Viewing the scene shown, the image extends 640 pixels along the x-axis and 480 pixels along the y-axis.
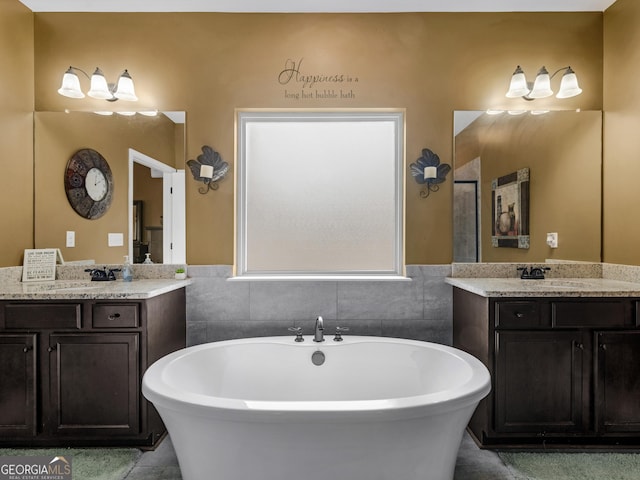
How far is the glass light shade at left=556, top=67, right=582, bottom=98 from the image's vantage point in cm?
246

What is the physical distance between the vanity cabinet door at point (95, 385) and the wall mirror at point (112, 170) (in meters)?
0.73

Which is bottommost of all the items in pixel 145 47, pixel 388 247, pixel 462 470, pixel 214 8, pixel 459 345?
pixel 462 470

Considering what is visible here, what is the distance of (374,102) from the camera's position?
99.7 inches

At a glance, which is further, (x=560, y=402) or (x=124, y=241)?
(x=124, y=241)

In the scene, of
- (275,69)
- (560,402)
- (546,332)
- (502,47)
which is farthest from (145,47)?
(560,402)

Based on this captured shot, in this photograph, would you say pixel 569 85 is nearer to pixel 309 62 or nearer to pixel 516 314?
pixel 516 314

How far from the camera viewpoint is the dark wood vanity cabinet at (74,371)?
1949 mm

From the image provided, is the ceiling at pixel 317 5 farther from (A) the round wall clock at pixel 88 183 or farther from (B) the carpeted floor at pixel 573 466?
(B) the carpeted floor at pixel 573 466

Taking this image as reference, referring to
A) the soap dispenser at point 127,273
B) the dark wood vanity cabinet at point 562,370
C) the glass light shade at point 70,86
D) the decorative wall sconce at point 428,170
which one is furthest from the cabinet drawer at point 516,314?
the glass light shade at point 70,86

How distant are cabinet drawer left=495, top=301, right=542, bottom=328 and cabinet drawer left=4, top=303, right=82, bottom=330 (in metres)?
2.31

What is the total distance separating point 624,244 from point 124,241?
11.2 ft

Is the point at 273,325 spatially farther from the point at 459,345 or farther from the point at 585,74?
the point at 585,74

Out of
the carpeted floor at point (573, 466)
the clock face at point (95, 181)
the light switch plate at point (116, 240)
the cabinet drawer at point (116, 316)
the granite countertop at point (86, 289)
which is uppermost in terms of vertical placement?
the clock face at point (95, 181)

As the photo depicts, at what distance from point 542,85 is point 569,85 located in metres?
0.20
